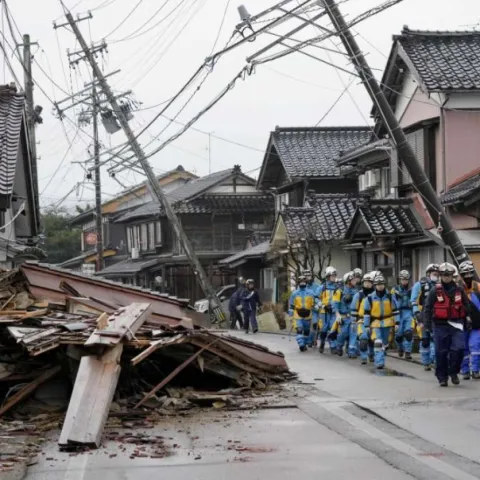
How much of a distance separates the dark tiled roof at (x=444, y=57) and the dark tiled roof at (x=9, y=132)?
10.8 metres

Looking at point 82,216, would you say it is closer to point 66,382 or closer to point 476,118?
point 476,118

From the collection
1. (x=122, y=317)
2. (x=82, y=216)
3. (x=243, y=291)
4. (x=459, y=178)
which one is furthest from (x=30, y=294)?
(x=82, y=216)

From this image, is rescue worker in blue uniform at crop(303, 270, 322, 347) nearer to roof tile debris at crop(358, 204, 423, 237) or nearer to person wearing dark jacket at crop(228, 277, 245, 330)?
roof tile debris at crop(358, 204, 423, 237)

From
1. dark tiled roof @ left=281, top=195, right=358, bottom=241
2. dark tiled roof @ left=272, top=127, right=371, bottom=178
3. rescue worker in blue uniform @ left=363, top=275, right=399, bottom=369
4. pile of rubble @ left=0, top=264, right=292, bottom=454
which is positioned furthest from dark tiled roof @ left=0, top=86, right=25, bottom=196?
dark tiled roof @ left=272, top=127, right=371, bottom=178

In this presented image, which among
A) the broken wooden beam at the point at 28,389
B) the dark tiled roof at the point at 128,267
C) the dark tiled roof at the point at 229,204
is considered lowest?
the broken wooden beam at the point at 28,389

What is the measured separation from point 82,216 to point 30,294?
182 ft

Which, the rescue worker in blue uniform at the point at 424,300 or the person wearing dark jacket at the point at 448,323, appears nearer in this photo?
the person wearing dark jacket at the point at 448,323

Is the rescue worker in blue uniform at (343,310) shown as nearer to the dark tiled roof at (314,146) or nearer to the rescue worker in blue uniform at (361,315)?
the rescue worker in blue uniform at (361,315)

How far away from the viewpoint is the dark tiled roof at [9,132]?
75.8 feet

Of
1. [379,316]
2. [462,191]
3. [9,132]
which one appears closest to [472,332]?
[379,316]

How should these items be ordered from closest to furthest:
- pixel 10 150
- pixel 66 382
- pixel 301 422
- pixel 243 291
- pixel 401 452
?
pixel 401 452 < pixel 301 422 < pixel 66 382 < pixel 10 150 < pixel 243 291

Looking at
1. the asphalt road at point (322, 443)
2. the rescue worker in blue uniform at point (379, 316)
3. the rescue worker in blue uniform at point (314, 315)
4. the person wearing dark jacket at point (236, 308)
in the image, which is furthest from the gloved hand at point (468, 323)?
the person wearing dark jacket at point (236, 308)

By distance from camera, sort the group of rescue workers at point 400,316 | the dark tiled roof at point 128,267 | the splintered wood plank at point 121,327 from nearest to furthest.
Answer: the splintered wood plank at point 121,327
the group of rescue workers at point 400,316
the dark tiled roof at point 128,267

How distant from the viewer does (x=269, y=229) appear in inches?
2101
